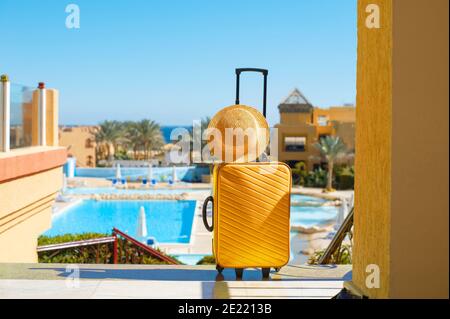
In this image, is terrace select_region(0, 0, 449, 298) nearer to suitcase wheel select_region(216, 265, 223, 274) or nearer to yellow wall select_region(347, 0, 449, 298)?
yellow wall select_region(347, 0, 449, 298)

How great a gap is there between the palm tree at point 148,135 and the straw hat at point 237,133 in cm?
3456

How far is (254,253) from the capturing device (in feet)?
12.9

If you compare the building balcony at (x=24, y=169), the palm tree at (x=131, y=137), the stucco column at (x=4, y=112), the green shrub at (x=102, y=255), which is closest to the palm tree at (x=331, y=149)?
the palm tree at (x=131, y=137)

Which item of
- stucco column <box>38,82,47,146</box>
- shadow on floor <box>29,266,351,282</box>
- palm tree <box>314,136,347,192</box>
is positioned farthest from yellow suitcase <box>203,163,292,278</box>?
palm tree <box>314,136,347,192</box>

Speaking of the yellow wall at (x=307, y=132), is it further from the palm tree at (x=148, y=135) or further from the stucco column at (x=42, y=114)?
the stucco column at (x=42, y=114)

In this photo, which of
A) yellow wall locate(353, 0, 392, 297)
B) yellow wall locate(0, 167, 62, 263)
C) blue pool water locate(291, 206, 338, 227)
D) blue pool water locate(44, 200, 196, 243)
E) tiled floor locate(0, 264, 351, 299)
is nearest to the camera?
yellow wall locate(353, 0, 392, 297)

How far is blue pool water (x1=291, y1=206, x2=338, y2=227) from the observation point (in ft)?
71.7

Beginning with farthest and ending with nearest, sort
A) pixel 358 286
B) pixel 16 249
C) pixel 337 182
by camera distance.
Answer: pixel 337 182
pixel 16 249
pixel 358 286

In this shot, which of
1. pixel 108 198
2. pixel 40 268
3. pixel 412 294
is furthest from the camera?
pixel 108 198

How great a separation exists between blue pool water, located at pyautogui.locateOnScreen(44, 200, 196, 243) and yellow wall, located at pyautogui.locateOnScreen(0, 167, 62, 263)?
11706 millimetres

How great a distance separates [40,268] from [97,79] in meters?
61.0

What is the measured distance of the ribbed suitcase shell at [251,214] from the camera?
387 cm
